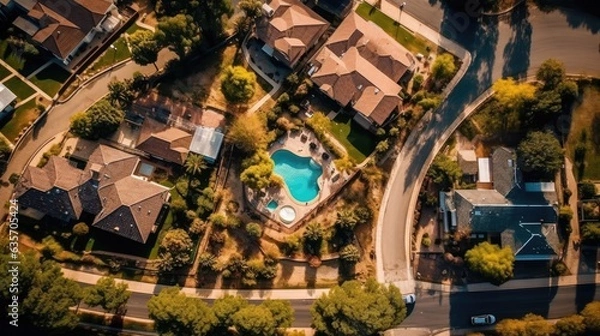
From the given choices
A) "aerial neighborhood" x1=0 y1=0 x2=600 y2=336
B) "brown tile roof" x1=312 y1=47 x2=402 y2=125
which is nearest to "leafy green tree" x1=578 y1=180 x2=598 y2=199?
"aerial neighborhood" x1=0 y1=0 x2=600 y2=336

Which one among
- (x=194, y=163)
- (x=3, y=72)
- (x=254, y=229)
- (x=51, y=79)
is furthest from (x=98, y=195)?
(x=3, y=72)

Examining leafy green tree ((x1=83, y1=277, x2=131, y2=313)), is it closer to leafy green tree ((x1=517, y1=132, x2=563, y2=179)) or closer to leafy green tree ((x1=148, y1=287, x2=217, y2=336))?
leafy green tree ((x1=148, y1=287, x2=217, y2=336))

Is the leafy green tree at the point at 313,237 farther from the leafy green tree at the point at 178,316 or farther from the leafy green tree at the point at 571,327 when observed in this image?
the leafy green tree at the point at 571,327

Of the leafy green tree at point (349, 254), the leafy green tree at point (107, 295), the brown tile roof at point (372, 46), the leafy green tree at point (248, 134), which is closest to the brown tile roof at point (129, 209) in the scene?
the leafy green tree at point (107, 295)

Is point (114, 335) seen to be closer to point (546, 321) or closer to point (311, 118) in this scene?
point (311, 118)

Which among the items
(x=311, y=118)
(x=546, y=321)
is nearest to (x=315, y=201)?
(x=311, y=118)

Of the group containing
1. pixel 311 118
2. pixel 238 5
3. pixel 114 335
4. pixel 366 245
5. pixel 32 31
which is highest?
pixel 238 5
